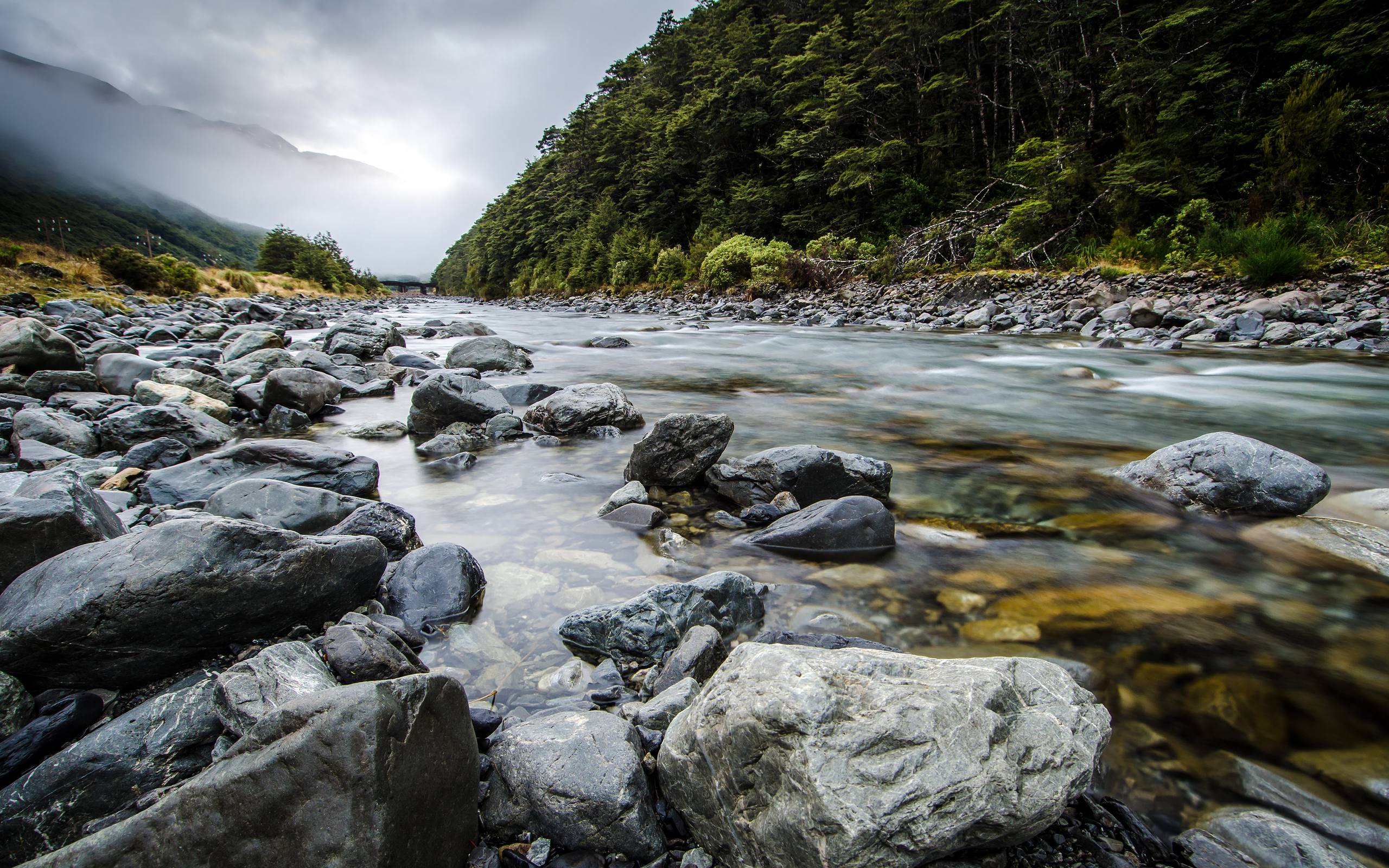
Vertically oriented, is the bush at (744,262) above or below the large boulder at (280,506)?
above

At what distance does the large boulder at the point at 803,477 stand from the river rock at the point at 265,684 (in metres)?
2.38

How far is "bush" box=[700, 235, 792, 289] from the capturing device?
22.8m

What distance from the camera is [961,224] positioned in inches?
771

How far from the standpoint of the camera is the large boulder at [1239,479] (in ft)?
10.8

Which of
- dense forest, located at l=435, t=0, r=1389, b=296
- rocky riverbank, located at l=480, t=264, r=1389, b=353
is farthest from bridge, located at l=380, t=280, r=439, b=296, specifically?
rocky riverbank, located at l=480, t=264, r=1389, b=353

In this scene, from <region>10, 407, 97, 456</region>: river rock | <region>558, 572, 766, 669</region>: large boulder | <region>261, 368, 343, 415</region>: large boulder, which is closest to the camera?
<region>558, 572, 766, 669</region>: large boulder

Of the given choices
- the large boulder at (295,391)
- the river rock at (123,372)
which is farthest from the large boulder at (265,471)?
the river rock at (123,372)

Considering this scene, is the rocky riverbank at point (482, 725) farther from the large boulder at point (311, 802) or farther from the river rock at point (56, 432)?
the river rock at point (56, 432)

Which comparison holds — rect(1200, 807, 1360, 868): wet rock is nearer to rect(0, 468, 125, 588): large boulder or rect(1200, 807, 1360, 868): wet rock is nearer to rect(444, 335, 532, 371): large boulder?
rect(0, 468, 125, 588): large boulder

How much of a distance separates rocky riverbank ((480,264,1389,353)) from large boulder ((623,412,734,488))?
397 inches

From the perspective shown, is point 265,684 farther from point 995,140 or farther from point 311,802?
point 995,140

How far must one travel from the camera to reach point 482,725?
68.9 inches

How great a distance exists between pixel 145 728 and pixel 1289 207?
66.2 ft

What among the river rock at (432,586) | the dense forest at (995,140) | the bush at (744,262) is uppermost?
the dense forest at (995,140)
